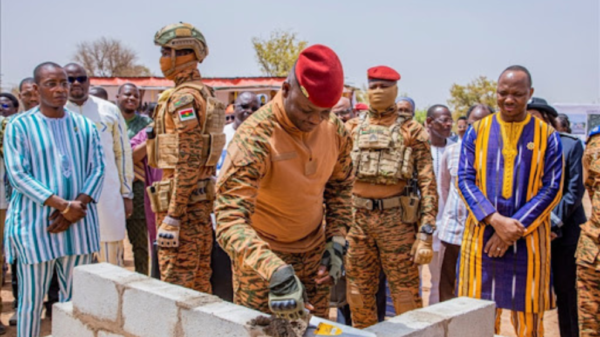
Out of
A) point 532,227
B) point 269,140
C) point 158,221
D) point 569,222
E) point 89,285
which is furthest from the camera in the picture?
point 569,222

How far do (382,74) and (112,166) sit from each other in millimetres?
2480

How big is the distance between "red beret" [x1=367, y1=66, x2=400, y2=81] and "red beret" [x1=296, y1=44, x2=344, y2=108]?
1.98 meters

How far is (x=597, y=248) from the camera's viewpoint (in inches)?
140

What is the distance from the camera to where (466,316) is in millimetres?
2699

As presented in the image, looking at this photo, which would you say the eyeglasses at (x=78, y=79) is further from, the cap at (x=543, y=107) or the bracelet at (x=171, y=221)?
the cap at (x=543, y=107)

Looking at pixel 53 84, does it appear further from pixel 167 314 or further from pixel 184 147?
pixel 167 314

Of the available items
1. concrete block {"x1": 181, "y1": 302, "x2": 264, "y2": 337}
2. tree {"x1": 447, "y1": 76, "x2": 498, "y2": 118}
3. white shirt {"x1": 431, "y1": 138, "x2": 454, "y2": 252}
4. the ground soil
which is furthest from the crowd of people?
tree {"x1": 447, "y1": 76, "x2": 498, "y2": 118}

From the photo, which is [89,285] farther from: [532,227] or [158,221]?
[532,227]

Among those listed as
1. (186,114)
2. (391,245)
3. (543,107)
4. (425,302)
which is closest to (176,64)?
(186,114)

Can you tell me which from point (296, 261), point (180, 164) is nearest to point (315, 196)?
point (296, 261)

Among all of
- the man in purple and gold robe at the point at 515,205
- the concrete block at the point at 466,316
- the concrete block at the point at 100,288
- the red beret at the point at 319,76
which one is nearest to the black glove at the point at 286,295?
the red beret at the point at 319,76

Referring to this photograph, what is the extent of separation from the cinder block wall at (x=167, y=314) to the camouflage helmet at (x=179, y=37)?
163 cm

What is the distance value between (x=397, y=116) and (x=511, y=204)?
1150mm

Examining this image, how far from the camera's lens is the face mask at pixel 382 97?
4.44 metres
